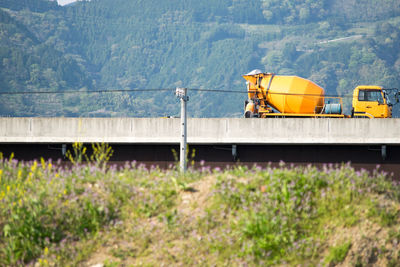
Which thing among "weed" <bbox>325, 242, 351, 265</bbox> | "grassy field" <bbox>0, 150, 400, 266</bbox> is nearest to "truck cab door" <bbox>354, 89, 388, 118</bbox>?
"grassy field" <bbox>0, 150, 400, 266</bbox>

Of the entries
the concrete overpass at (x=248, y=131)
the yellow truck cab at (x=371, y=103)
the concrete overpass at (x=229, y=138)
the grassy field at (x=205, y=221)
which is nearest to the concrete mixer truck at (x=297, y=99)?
the yellow truck cab at (x=371, y=103)

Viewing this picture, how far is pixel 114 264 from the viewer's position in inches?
348

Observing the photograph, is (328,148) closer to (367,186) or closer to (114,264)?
(367,186)

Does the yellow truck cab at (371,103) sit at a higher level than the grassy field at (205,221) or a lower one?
higher

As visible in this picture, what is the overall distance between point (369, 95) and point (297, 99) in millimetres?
4620

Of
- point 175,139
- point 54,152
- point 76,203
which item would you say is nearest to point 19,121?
point 54,152

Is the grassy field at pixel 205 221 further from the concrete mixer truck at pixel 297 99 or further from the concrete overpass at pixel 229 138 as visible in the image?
the concrete mixer truck at pixel 297 99

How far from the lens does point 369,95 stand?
1136 inches

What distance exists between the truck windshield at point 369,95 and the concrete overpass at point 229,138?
10.1 metres

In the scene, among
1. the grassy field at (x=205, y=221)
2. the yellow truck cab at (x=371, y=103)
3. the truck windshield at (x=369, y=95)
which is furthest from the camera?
the truck windshield at (x=369, y=95)

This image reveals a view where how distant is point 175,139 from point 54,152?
4833mm

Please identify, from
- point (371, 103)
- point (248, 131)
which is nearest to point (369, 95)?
point (371, 103)

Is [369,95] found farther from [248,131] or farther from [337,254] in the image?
[337,254]

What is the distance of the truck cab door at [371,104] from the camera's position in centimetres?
2862
